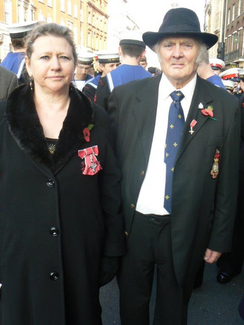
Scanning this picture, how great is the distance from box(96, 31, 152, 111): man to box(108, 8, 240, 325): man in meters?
1.61

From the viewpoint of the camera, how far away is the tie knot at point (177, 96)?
207 centimetres

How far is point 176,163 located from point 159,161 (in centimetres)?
12

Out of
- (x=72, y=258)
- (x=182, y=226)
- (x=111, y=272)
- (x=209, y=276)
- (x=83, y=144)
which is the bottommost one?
(x=209, y=276)

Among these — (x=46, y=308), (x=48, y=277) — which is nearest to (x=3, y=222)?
(x=48, y=277)

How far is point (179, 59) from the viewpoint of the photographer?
6.75 feet

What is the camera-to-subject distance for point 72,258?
1982mm

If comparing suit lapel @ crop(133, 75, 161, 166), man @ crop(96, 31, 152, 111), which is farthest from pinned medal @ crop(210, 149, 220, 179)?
man @ crop(96, 31, 152, 111)

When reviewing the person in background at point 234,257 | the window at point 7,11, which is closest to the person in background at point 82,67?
the person in background at point 234,257

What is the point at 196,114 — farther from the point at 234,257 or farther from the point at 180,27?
the point at 234,257

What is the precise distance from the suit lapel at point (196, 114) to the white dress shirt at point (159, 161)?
41 mm

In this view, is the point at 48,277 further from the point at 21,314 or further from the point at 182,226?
the point at 182,226

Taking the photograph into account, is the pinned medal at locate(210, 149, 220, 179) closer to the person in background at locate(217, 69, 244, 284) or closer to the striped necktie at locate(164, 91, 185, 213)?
the striped necktie at locate(164, 91, 185, 213)

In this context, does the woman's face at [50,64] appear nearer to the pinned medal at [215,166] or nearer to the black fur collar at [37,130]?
the black fur collar at [37,130]

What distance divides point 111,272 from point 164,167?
0.76 metres
